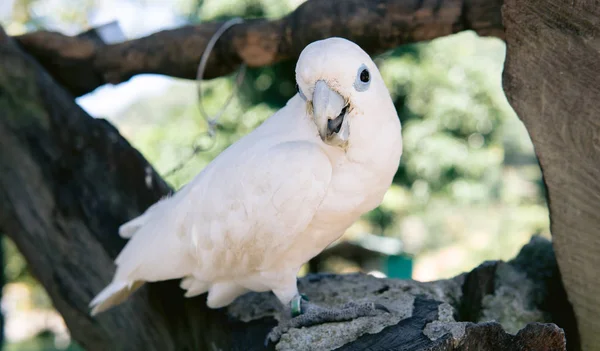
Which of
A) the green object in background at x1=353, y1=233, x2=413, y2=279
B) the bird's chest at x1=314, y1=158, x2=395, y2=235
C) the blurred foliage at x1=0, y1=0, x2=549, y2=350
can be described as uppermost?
the bird's chest at x1=314, y1=158, x2=395, y2=235

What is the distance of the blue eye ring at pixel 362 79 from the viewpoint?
1142 millimetres

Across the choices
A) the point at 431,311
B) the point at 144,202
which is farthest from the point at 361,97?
the point at 144,202

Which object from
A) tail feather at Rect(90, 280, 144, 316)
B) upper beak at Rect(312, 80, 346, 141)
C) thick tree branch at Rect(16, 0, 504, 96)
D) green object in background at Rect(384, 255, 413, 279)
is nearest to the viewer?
upper beak at Rect(312, 80, 346, 141)

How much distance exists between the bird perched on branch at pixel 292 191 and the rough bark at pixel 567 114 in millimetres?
352

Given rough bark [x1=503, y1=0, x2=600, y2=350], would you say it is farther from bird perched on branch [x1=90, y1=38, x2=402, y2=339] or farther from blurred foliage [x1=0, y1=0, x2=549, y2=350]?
blurred foliage [x1=0, y1=0, x2=549, y2=350]

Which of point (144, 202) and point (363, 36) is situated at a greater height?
point (363, 36)

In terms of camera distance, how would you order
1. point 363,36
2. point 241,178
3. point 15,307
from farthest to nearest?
point 15,307, point 363,36, point 241,178

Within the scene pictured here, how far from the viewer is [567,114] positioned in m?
1.34

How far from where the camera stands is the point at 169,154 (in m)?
4.22

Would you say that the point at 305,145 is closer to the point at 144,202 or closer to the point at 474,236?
the point at 144,202

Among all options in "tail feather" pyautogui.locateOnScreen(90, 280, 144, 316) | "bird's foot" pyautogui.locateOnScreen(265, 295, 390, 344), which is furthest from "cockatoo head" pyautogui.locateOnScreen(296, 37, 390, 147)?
"tail feather" pyautogui.locateOnScreen(90, 280, 144, 316)

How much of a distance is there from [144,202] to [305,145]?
0.85m

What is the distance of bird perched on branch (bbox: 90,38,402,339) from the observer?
1.15 meters

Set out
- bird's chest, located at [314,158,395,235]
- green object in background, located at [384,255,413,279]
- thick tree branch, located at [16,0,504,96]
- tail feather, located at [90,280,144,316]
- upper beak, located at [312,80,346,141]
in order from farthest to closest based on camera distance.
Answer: green object in background, located at [384,255,413,279] → thick tree branch, located at [16,0,504,96] → tail feather, located at [90,280,144,316] → bird's chest, located at [314,158,395,235] → upper beak, located at [312,80,346,141]
